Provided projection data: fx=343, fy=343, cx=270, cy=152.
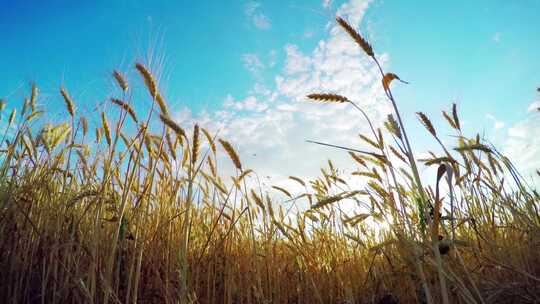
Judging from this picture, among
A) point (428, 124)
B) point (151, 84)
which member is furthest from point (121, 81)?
point (428, 124)

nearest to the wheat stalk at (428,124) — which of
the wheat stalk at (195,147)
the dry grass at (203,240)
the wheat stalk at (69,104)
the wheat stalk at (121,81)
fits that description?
the dry grass at (203,240)

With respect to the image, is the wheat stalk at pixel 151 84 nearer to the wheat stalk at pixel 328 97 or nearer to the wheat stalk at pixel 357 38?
the wheat stalk at pixel 328 97

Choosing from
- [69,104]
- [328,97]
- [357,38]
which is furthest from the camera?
[69,104]

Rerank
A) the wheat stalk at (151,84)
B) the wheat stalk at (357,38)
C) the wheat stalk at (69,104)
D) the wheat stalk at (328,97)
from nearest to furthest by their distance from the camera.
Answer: the wheat stalk at (357,38) < the wheat stalk at (328,97) < the wheat stalk at (151,84) < the wheat stalk at (69,104)

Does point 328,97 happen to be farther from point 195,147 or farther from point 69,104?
point 69,104

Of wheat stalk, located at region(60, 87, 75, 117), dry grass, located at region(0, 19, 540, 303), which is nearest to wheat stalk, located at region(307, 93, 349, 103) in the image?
dry grass, located at region(0, 19, 540, 303)

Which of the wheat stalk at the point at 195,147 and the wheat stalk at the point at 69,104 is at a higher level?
the wheat stalk at the point at 69,104

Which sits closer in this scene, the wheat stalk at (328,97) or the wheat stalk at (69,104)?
the wheat stalk at (328,97)

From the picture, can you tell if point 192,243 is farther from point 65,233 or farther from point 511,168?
point 511,168

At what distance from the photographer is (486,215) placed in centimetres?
237

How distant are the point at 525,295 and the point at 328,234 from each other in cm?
147

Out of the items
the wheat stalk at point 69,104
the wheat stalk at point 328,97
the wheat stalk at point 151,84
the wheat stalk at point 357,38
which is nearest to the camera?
the wheat stalk at point 357,38

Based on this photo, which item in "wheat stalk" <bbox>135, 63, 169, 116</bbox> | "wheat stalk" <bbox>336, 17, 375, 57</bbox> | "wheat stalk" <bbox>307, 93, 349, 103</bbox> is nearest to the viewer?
"wheat stalk" <bbox>336, 17, 375, 57</bbox>

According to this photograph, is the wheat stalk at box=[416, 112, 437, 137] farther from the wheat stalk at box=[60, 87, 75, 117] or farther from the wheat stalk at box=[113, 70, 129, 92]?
the wheat stalk at box=[60, 87, 75, 117]
